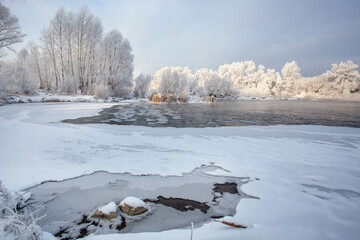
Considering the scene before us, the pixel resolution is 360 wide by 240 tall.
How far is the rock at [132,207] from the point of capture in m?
1.99

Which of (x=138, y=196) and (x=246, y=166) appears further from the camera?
(x=246, y=166)

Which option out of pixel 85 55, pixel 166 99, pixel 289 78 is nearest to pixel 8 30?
pixel 85 55

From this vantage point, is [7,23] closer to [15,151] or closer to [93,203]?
[15,151]

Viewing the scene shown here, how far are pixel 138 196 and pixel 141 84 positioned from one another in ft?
119

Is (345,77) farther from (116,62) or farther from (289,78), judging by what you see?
(116,62)

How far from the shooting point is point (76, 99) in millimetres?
23047

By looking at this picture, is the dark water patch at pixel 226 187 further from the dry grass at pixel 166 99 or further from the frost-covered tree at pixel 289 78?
the frost-covered tree at pixel 289 78

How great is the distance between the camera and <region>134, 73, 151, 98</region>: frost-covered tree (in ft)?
120

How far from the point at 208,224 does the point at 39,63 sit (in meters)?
45.0

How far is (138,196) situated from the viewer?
241 centimetres

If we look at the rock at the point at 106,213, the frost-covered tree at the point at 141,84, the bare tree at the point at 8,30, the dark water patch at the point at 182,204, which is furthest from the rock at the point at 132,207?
the frost-covered tree at the point at 141,84

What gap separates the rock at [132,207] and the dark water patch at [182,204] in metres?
0.26

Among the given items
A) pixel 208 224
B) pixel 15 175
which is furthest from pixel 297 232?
pixel 15 175

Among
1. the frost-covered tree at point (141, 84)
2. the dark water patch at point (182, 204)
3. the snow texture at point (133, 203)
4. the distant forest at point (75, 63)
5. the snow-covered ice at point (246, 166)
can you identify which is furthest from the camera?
the frost-covered tree at point (141, 84)
